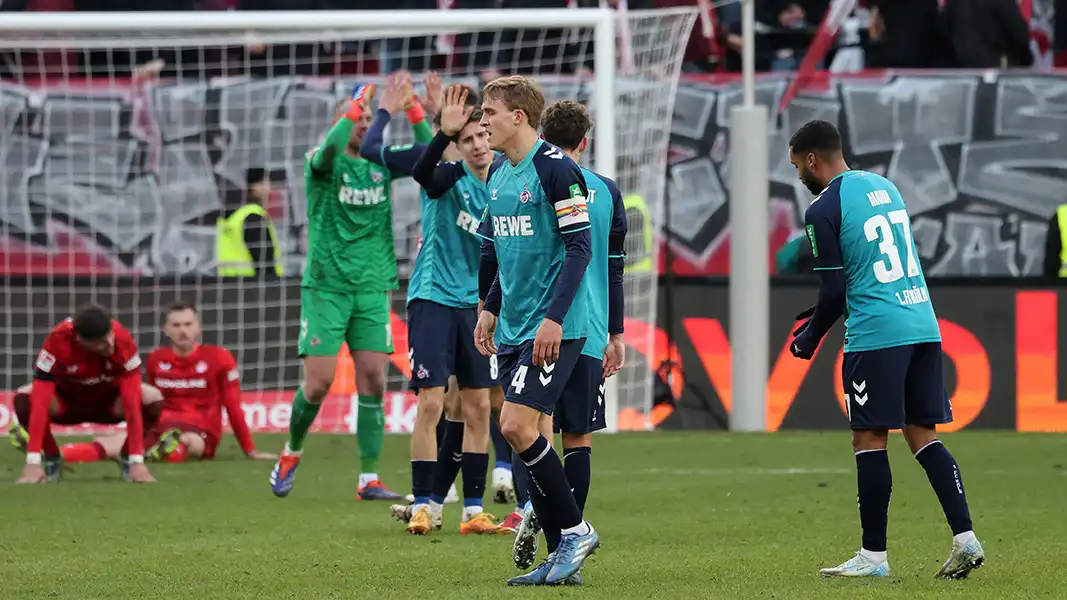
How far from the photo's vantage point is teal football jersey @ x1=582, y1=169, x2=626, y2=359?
6766mm

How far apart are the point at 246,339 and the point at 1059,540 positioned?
8.65 m

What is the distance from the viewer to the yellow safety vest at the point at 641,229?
15.2 meters

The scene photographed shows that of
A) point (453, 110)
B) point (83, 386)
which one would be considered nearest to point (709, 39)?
point (83, 386)

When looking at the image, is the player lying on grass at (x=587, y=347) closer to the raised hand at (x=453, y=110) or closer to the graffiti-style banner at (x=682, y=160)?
the raised hand at (x=453, y=110)

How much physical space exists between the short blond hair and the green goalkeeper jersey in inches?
130

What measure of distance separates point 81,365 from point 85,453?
150cm

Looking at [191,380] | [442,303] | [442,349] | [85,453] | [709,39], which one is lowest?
[85,453]

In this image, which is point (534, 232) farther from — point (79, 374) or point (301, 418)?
point (79, 374)

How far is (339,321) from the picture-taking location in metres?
10.1

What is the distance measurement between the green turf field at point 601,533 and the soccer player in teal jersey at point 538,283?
35 cm

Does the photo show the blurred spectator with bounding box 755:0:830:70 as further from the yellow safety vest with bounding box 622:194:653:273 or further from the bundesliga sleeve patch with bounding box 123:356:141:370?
the bundesliga sleeve patch with bounding box 123:356:141:370

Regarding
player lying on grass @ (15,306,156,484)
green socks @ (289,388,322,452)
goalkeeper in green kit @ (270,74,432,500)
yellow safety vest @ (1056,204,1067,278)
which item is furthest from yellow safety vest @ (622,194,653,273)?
green socks @ (289,388,322,452)

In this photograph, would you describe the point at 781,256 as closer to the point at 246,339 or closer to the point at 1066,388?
the point at 1066,388

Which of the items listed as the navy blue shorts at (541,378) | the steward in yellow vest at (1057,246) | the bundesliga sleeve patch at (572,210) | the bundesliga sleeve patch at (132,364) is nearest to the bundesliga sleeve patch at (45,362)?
the bundesliga sleeve patch at (132,364)
